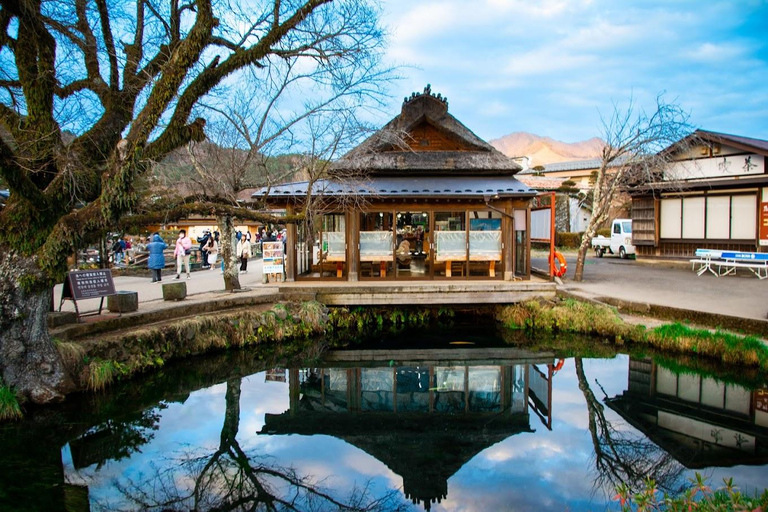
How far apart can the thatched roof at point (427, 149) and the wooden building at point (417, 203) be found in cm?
3

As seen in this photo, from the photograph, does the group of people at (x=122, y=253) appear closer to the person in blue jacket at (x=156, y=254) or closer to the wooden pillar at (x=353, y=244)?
the person in blue jacket at (x=156, y=254)

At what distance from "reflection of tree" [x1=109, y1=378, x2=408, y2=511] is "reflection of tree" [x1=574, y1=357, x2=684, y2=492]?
2633 mm

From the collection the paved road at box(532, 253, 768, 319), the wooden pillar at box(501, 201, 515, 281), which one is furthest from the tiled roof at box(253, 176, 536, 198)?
the paved road at box(532, 253, 768, 319)

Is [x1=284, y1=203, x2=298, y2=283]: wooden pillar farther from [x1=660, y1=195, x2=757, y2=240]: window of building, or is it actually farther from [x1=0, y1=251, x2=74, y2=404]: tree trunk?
[x1=660, y1=195, x2=757, y2=240]: window of building

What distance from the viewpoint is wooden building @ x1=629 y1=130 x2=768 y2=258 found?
16750mm

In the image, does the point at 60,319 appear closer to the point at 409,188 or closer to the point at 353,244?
the point at 353,244

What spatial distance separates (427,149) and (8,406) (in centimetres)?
1183

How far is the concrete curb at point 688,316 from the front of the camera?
850 cm

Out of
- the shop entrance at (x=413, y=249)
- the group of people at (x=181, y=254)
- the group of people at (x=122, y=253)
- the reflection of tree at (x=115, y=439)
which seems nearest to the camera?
the reflection of tree at (x=115, y=439)

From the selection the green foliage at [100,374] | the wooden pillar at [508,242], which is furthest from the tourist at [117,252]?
the wooden pillar at [508,242]

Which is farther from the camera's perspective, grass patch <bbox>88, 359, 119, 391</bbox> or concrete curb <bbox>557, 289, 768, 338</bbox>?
concrete curb <bbox>557, 289, 768, 338</bbox>

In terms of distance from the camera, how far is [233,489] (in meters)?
5.56

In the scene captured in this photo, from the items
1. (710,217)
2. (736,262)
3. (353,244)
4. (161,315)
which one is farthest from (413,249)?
(710,217)

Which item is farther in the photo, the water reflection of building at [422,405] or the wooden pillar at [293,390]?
the wooden pillar at [293,390]
